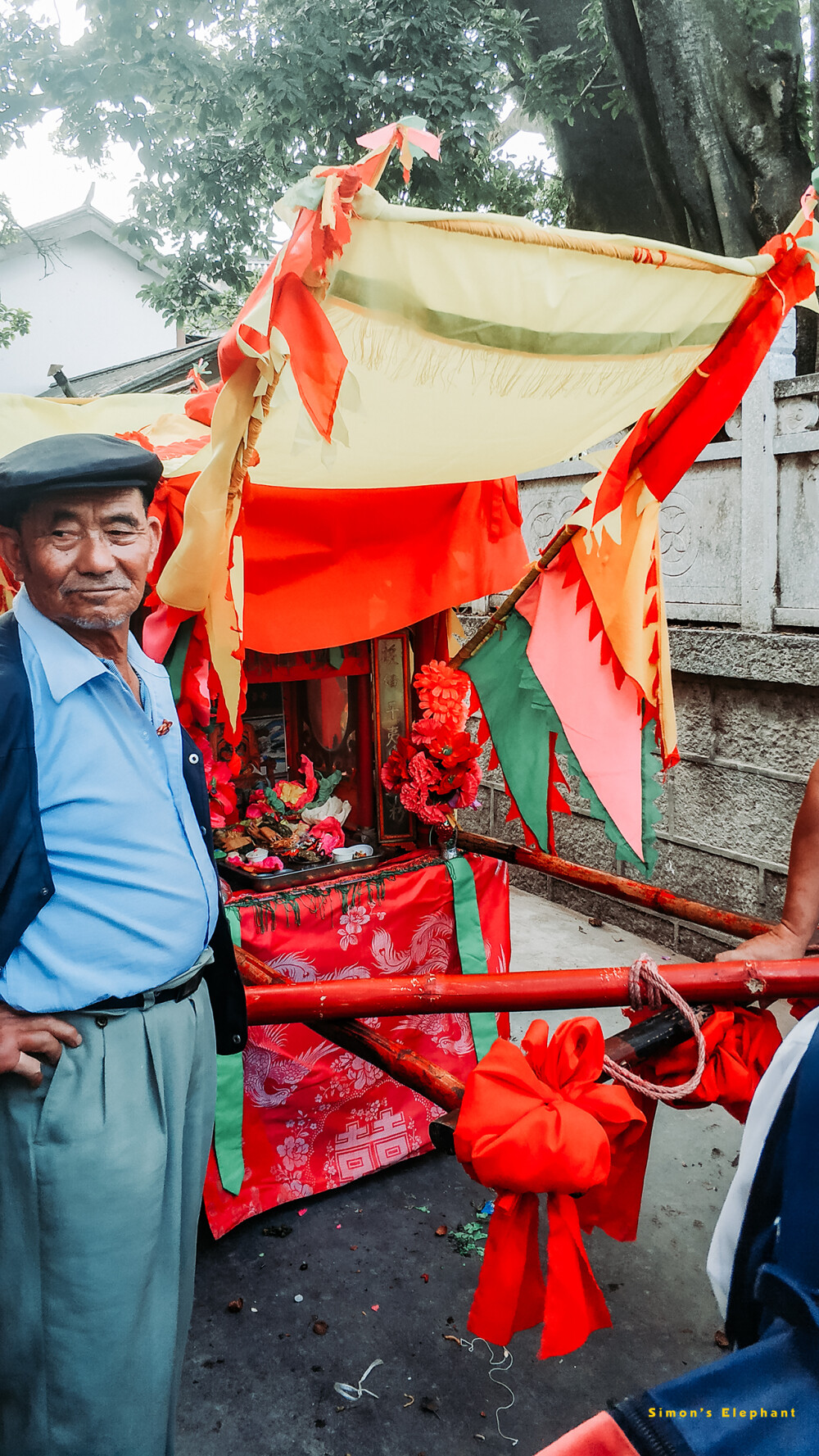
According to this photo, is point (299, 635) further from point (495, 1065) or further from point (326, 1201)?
point (326, 1201)

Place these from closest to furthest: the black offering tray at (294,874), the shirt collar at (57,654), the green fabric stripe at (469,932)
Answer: the shirt collar at (57,654) → the black offering tray at (294,874) → the green fabric stripe at (469,932)

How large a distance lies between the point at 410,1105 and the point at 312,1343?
3.27ft

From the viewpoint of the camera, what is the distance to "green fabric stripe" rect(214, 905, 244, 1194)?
9.61 feet

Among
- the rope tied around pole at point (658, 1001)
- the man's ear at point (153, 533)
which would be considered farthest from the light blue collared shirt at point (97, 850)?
the rope tied around pole at point (658, 1001)

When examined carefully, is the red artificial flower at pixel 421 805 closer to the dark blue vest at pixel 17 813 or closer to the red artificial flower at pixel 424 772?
the red artificial flower at pixel 424 772

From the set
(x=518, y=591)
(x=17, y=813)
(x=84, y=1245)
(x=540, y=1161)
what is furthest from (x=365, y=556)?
(x=84, y=1245)

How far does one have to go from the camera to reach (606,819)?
2807 mm

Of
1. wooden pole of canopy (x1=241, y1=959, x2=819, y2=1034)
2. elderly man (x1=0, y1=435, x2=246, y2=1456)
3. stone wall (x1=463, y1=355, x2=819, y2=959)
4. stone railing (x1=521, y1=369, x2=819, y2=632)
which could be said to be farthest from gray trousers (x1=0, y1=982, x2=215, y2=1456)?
stone wall (x1=463, y1=355, x2=819, y2=959)

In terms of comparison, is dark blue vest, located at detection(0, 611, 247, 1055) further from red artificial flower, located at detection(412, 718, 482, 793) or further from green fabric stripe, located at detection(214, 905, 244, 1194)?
red artificial flower, located at detection(412, 718, 482, 793)

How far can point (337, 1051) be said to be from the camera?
326 cm

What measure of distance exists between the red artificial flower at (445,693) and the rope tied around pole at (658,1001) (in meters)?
1.52

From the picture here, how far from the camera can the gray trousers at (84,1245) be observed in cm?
146

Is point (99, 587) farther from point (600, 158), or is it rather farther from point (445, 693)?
point (600, 158)

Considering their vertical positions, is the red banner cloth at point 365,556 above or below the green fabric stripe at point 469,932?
above
